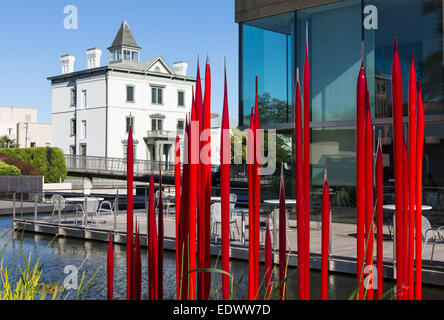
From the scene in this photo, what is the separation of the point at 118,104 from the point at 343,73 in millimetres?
38118

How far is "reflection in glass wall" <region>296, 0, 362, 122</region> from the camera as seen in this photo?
14664 millimetres

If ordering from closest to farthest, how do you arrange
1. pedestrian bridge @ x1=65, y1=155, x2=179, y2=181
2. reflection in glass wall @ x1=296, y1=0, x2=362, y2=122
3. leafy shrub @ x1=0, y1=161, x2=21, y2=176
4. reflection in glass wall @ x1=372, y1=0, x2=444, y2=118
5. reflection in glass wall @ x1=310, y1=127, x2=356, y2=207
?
reflection in glass wall @ x1=372, y1=0, x2=444, y2=118
reflection in glass wall @ x1=310, y1=127, x2=356, y2=207
reflection in glass wall @ x1=296, y1=0, x2=362, y2=122
leafy shrub @ x1=0, y1=161, x2=21, y2=176
pedestrian bridge @ x1=65, y1=155, x2=179, y2=181

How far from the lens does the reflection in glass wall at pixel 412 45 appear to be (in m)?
13.0

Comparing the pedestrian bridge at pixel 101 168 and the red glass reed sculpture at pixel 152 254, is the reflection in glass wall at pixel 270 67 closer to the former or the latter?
the red glass reed sculpture at pixel 152 254

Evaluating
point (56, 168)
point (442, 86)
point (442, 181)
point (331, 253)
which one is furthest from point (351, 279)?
point (56, 168)

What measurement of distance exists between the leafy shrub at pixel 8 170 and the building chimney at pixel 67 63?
2990cm

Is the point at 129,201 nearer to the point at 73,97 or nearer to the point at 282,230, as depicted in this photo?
the point at 282,230

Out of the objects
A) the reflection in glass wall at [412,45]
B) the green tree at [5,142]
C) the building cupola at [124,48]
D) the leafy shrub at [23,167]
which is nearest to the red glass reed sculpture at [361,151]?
the reflection in glass wall at [412,45]

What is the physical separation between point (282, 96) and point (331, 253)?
24.2 ft

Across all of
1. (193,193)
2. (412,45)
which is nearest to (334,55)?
(412,45)

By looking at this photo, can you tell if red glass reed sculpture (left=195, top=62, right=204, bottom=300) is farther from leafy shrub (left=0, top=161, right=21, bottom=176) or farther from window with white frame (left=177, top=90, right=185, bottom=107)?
window with white frame (left=177, top=90, right=185, bottom=107)

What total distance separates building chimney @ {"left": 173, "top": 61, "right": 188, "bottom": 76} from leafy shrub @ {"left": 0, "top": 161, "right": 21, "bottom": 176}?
106ft

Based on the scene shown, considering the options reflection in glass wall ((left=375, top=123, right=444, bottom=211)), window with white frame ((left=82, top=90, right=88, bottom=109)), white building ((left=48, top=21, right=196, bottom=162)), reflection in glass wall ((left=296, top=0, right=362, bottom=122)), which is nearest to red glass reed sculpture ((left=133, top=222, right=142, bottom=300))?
reflection in glass wall ((left=375, top=123, right=444, bottom=211))

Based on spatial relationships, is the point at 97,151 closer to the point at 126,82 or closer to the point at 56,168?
the point at 126,82
